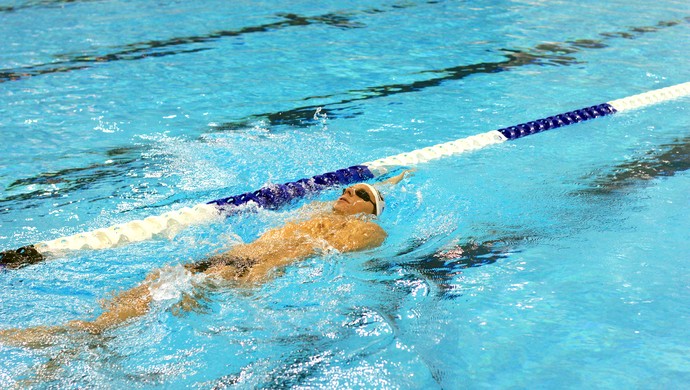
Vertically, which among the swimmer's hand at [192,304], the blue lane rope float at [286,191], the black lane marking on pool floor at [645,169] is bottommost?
the black lane marking on pool floor at [645,169]

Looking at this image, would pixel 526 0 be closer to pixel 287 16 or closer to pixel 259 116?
pixel 287 16

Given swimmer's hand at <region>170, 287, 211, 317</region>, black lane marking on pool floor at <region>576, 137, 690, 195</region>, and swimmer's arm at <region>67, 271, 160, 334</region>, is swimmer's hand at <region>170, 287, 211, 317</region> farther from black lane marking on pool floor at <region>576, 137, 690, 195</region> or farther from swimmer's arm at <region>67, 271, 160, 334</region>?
black lane marking on pool floor at <region>576, 137, 690, 195</region>

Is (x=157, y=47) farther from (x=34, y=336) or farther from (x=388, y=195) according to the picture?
(x=34, y=336)

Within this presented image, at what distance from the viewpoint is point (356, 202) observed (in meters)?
3.54

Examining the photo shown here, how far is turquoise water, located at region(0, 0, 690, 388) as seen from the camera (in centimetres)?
253

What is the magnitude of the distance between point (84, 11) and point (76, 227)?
619 centimetres

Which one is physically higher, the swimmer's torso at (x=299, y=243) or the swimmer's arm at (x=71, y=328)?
the swimmer's arm at (x=71, y=328)

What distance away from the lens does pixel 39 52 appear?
720 centimetres

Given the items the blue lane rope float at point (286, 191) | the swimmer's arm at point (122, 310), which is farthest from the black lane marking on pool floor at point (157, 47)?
the swimmer's arm at point (122, 310)

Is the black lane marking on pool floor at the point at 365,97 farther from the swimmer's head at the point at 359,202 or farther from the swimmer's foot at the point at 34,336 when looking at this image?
the swimmer's head at the point at 359,202

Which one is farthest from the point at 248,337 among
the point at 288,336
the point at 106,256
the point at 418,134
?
the point at 418,134

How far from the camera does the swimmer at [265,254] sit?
255 centimetres

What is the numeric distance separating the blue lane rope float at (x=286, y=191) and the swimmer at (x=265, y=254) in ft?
1.53

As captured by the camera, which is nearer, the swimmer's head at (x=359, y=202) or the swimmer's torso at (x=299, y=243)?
the swimmer's torso at (x=299, y=243)
